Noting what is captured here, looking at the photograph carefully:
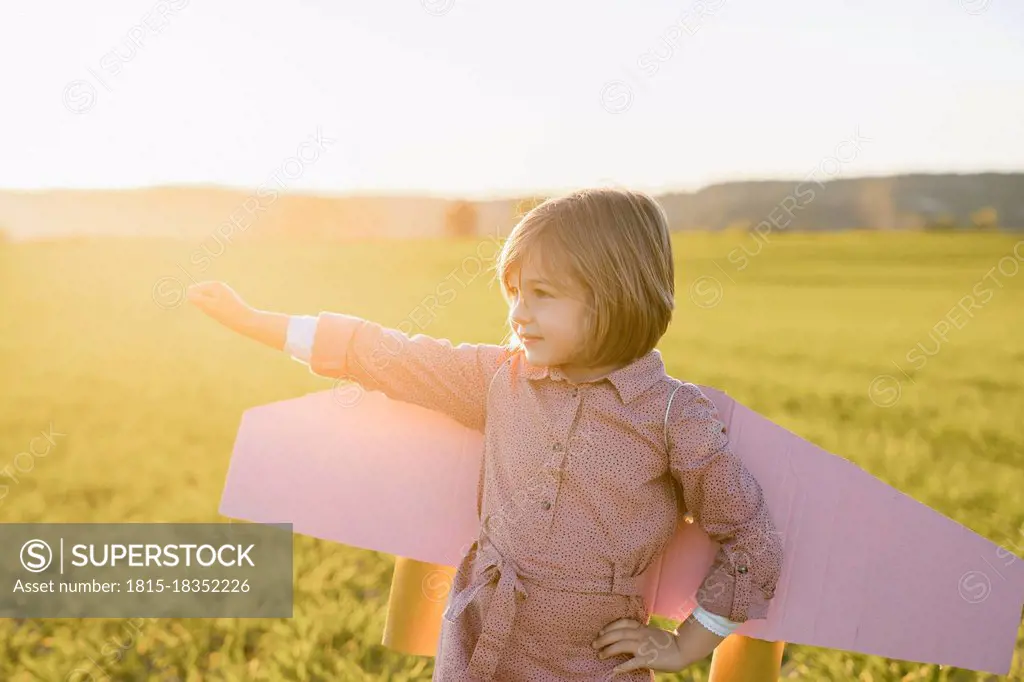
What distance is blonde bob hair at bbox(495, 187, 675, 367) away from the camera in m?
1.84

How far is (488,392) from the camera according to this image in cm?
212

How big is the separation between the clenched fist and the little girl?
2.19 feet

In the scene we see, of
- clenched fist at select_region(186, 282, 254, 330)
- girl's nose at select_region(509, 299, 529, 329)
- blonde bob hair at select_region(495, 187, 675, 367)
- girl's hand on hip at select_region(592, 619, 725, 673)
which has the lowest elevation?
girl's hand on hip at select_region(592, 619, 725, 673)

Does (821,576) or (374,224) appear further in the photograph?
(374,224)

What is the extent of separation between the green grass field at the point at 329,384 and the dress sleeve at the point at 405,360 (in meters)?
0.23

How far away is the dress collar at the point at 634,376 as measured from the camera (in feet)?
6.29

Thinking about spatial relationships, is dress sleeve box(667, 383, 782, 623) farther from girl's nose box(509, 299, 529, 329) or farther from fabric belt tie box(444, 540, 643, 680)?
girl's nose box(509, 299, 529, 329)

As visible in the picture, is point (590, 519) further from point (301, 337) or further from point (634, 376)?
point (301, 337)

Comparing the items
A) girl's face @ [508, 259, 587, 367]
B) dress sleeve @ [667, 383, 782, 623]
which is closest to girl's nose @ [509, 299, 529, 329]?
girl's face @ [508, 259, 587, 367]

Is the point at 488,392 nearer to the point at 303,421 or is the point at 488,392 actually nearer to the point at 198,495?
the point at 303,421

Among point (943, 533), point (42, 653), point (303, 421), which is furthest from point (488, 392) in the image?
point (42, 653)

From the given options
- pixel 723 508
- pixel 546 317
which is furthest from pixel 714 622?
pixel 546 317

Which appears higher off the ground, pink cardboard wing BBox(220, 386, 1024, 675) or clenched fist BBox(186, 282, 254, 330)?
clenched fist BBox(186, 282, 254, 330)

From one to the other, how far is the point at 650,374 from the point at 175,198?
7.81 metres
